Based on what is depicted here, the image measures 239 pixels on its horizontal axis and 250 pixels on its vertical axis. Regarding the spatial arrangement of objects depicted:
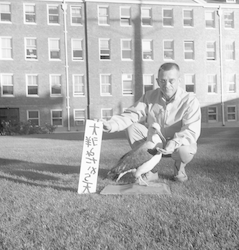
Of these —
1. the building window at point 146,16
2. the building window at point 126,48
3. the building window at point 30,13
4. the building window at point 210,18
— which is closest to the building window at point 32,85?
the building window at point 30,13

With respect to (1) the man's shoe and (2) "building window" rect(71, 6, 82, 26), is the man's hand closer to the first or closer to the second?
(1) the man's shoe

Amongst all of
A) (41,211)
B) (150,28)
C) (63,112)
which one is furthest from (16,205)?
(150,28)

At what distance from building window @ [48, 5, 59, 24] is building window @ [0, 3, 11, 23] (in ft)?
10.2

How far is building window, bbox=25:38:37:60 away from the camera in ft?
94.1

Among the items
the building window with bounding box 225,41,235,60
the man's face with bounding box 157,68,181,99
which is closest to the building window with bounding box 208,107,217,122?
the building window with bounding box 225,41,235,60

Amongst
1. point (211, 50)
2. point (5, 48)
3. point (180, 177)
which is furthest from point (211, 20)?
point (180, 177)

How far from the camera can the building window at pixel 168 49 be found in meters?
30.9

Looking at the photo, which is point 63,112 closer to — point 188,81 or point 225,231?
point 188,81

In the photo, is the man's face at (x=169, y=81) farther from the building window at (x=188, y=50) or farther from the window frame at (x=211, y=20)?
the window frame at (x=211, y=20)

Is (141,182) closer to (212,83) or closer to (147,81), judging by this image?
(147,81)

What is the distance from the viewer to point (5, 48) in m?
28.3

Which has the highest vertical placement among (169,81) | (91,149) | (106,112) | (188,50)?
(188,50)

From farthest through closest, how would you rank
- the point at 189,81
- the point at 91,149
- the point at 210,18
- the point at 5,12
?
1. the point at 210,18
2. the point at 189,81
3. the point at 5,12
4. the point at 91,149

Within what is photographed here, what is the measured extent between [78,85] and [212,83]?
12.0 m
